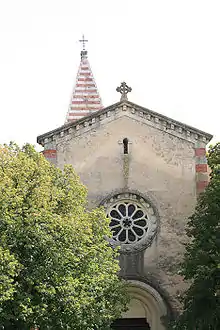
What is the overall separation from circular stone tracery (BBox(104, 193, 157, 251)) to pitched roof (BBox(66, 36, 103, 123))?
14.1m

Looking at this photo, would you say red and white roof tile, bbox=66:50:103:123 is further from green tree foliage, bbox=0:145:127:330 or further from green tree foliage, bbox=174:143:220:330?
green tree foliage, bbox=0:145:127:330

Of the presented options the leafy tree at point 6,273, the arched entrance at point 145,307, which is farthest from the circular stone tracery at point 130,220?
the leafy tree at point 6,273

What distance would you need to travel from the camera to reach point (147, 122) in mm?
25812

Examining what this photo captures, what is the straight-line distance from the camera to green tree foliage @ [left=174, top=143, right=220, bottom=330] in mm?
18688

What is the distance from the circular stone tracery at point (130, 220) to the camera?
24406 millimetres

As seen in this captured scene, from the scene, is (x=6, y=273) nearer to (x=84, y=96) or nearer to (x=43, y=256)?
(x=43, y=256)

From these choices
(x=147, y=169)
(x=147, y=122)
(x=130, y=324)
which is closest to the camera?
(x=130, y=324)

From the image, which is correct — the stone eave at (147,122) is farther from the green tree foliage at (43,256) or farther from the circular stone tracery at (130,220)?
the green tree foliage at (43,256)

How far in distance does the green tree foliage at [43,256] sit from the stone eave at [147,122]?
6.62 metres


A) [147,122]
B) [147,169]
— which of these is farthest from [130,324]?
A: [147,122]

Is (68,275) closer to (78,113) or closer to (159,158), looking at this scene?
(159,158)

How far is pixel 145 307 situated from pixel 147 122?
305 inches

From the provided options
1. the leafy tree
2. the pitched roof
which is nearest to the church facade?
the leafy tree

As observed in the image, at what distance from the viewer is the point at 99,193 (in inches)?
979
